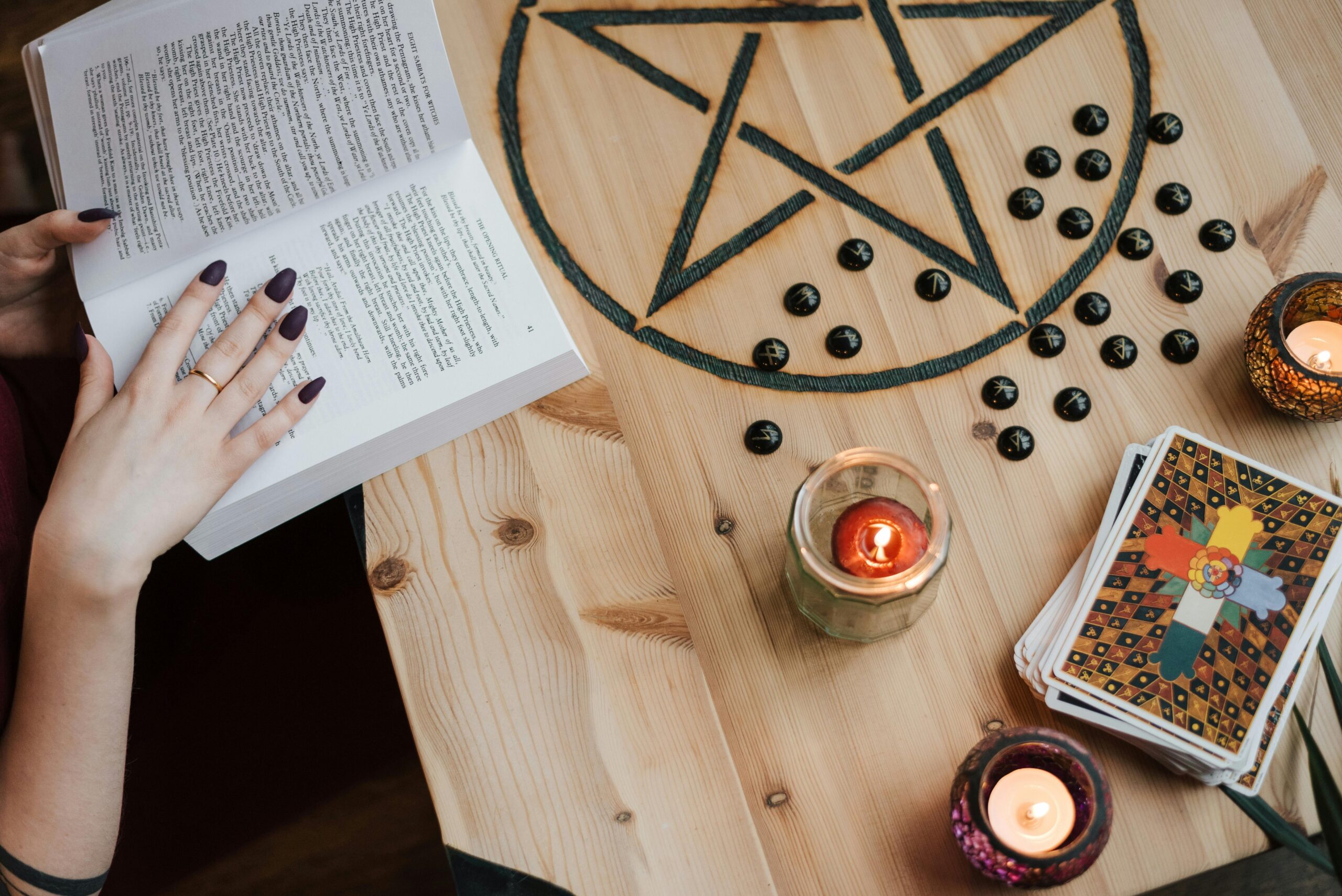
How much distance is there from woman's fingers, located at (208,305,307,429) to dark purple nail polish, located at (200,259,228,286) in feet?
0.20

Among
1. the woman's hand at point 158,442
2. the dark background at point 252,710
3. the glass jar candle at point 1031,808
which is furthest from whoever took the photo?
the dark background at point 252,710

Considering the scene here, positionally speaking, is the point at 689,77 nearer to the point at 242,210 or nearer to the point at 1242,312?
the point at 242,210

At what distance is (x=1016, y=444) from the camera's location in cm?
66

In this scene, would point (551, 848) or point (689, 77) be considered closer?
point (551, 848)

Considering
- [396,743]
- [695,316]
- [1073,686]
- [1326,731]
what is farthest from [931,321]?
[396,743]

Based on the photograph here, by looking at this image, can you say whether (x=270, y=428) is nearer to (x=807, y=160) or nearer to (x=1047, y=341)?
(x=807, y=160)

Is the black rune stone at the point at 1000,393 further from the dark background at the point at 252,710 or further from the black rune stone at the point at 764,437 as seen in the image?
the dark background at the point at 252,710

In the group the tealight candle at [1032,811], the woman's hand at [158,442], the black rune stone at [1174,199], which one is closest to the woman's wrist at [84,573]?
the woman's hand at [158,442]

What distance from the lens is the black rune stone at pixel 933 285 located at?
0.69 metres

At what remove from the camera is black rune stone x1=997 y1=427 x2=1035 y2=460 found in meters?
0.66

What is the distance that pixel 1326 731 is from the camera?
2.03ft

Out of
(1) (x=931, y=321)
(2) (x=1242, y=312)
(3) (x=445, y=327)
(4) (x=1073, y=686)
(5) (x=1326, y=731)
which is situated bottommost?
(5) (x=1326, y=731)

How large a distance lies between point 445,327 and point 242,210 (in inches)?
7.5

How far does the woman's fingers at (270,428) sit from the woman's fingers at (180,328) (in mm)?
58
